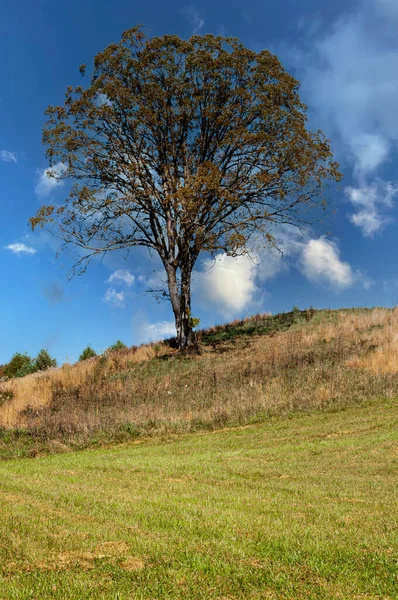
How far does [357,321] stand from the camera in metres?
27.1

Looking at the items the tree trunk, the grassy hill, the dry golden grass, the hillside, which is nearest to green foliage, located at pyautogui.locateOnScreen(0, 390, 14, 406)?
the dry golden grass

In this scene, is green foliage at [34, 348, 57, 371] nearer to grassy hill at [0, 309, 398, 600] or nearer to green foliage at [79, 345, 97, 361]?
green foliage at [79, 345, 97, 361]

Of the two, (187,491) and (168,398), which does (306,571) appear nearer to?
(187,491)

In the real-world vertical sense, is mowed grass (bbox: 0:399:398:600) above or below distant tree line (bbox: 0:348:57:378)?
below

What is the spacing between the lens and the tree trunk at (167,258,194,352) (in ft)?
91.0

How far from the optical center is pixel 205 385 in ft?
67.5

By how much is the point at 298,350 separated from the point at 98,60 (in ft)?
60.5

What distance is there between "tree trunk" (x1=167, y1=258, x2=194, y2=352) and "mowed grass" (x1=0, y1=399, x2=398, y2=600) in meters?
16.1

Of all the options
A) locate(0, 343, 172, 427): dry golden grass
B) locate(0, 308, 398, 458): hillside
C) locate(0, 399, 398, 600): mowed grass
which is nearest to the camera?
locate(0, 399, 398, 600): mowed grass

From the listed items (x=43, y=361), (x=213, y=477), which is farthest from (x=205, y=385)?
(x=43, y=361)

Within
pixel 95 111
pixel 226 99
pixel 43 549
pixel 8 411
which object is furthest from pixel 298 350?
pixel 43 549

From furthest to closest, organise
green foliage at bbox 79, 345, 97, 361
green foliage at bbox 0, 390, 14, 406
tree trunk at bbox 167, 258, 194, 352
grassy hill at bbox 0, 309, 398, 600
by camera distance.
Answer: green foliage at bbox 79, 345, 97, 361
tree trunk at bbox 167, 258, 194, 352
green foliage at bbox 0, 390, 14, 406
grassy hill at bbox 0, 309, 398, 600

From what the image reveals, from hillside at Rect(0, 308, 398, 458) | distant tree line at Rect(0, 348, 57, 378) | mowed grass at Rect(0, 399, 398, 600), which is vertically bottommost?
mowed grass at Rect(0, 399, 398, 600)

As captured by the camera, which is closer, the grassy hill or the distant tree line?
the grassy hill
